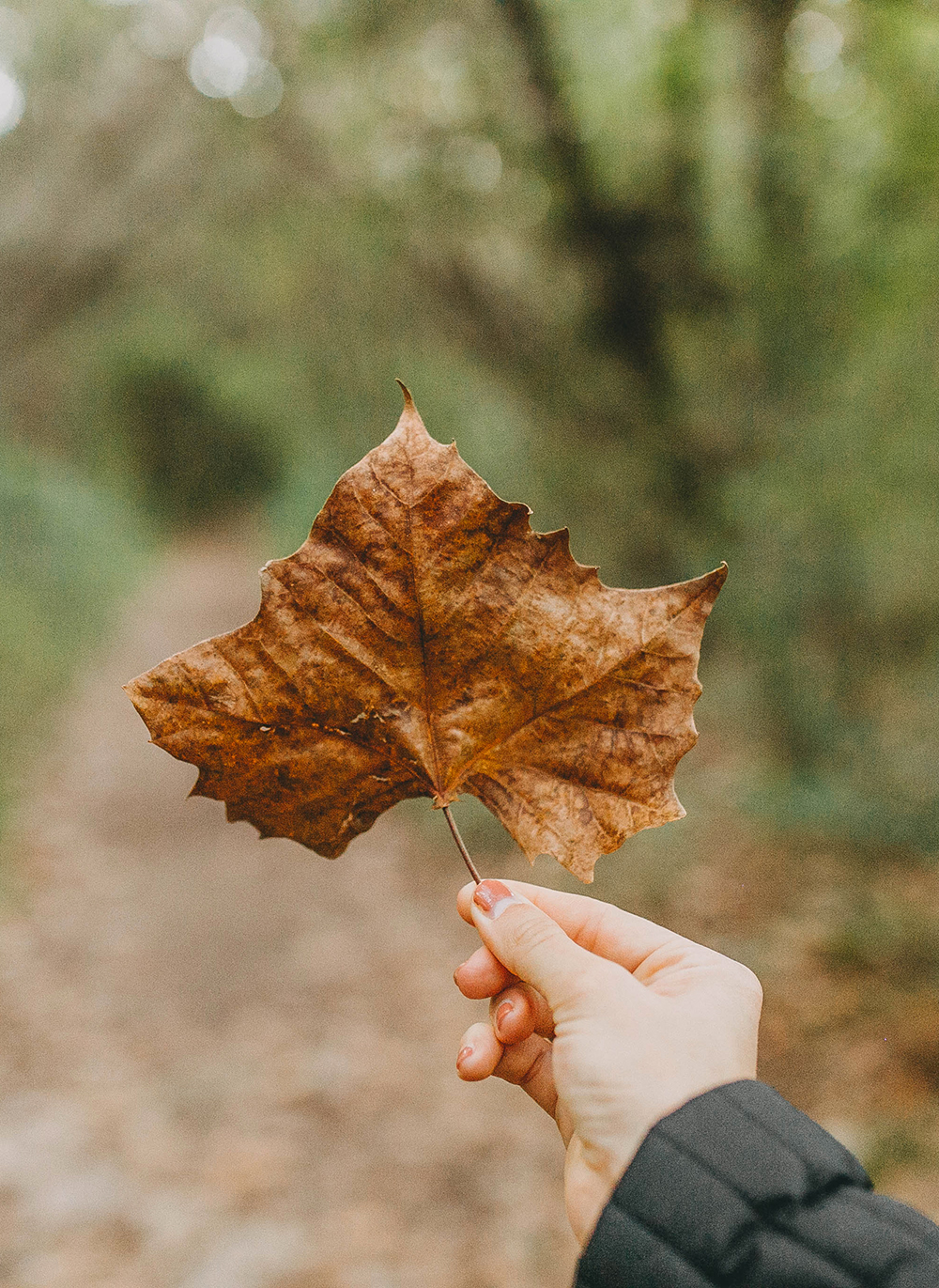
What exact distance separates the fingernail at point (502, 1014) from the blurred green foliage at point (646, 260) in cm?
299

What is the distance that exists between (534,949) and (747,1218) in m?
0.35

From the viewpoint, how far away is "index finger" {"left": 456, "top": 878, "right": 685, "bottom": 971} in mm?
1271

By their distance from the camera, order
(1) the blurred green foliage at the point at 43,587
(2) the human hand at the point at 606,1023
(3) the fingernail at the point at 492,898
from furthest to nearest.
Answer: (1) the blurred green foliage at the point at 43,587
(3) the fingernail at the point at 492,898
(2) the human hand at the point at 606,1023

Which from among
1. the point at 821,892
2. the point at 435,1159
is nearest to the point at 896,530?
the point at 821,892

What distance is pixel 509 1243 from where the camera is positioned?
265 cm

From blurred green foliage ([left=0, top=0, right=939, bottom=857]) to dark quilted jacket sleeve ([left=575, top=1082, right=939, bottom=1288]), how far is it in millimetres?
3051

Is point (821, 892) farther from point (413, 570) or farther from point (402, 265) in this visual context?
point (402, 265)

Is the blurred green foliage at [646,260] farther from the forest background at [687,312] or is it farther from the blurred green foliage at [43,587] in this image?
the blurred green foliage at [43,587]

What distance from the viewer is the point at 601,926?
4.33 feet

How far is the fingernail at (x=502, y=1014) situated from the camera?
1207 millimetres

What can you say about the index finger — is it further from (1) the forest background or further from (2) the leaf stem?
(1) the forest background

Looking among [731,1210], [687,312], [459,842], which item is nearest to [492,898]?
[459,842]

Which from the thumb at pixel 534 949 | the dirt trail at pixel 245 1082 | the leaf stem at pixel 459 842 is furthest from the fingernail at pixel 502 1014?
the dirt trail at pixel 245 1082

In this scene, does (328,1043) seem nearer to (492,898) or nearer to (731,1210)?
(492,898)
